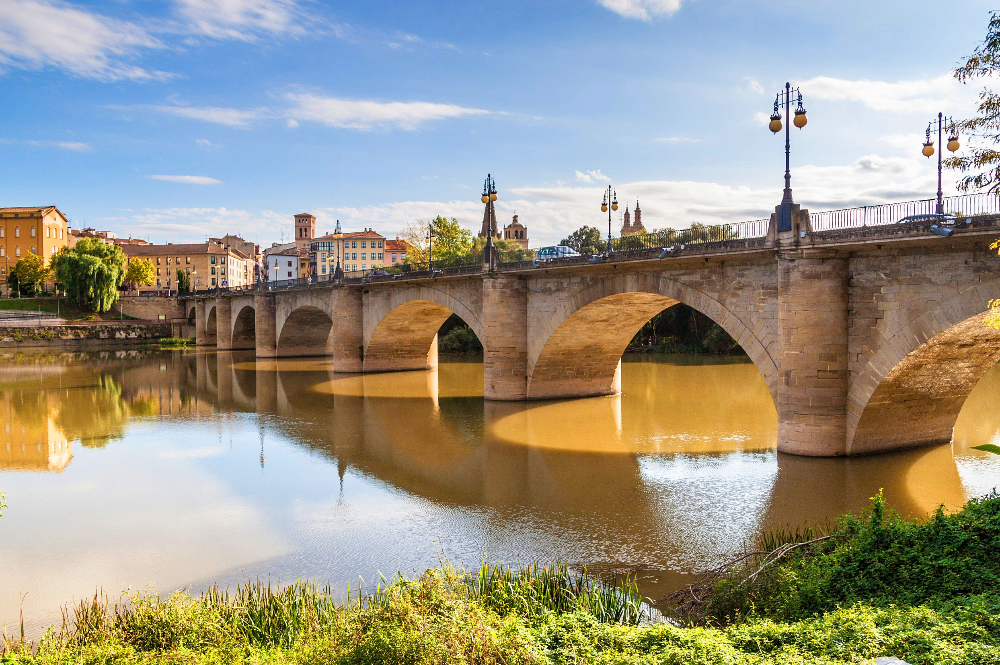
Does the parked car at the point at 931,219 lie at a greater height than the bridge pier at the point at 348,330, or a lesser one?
greater

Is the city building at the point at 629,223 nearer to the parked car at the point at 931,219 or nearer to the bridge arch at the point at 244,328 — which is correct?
the bridge arch at the point at 244,328

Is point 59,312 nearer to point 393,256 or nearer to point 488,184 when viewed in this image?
point 393,256

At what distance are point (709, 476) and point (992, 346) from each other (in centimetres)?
664

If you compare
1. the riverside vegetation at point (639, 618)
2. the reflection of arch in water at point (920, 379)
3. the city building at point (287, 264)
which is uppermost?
the city building at point (287, 264)

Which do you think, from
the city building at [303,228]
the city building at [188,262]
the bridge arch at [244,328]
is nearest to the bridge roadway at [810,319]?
the bridge arch at [244,328]

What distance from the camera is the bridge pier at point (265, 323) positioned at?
52.2 metres

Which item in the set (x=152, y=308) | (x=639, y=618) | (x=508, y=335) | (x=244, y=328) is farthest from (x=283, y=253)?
(x=639, y=618)

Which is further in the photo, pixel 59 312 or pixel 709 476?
pixel 59 312

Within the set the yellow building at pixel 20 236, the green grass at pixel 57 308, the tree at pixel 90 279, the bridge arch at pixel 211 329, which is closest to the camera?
the bridge arch at pixel 211 329

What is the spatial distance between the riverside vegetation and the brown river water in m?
1.69

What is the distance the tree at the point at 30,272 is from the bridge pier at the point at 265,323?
51450 millimetres

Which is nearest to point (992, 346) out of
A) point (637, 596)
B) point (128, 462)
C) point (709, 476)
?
point (709, 476)

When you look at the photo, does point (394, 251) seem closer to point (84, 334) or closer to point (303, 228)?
point (303, 228)

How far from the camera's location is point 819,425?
16.2 meters
